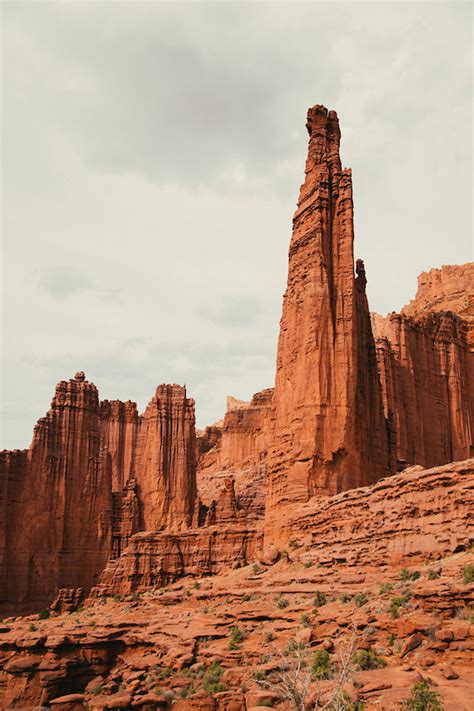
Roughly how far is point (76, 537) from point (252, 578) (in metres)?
33.6

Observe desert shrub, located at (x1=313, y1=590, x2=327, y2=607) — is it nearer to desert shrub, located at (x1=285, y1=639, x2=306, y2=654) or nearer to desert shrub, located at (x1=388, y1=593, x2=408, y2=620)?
desert shrub, located at (x1=285, y1=639, x2=306, y2=654)

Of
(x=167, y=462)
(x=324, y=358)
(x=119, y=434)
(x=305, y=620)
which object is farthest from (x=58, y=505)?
(x=305, y=620)

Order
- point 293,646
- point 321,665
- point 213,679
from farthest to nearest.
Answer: point 213,679 < point 293,646 < point 321,665

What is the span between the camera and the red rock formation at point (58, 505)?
64062mm

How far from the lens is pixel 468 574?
2223 cm

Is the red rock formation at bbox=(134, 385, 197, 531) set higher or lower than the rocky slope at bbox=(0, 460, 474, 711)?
higher

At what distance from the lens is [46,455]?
6825cm

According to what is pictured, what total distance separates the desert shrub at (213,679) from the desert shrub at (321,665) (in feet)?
9.68

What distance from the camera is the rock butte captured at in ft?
78.8

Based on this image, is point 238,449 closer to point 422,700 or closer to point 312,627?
point 312,627

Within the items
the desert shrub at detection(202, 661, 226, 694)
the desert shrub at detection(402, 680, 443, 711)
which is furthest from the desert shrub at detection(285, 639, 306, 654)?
the desert shrub at detection(402, 680, 443, 711)

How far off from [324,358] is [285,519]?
7597 mm

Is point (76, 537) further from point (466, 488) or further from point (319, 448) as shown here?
point (466, 488)

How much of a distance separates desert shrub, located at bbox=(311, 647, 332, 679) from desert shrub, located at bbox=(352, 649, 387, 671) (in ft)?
2.31
